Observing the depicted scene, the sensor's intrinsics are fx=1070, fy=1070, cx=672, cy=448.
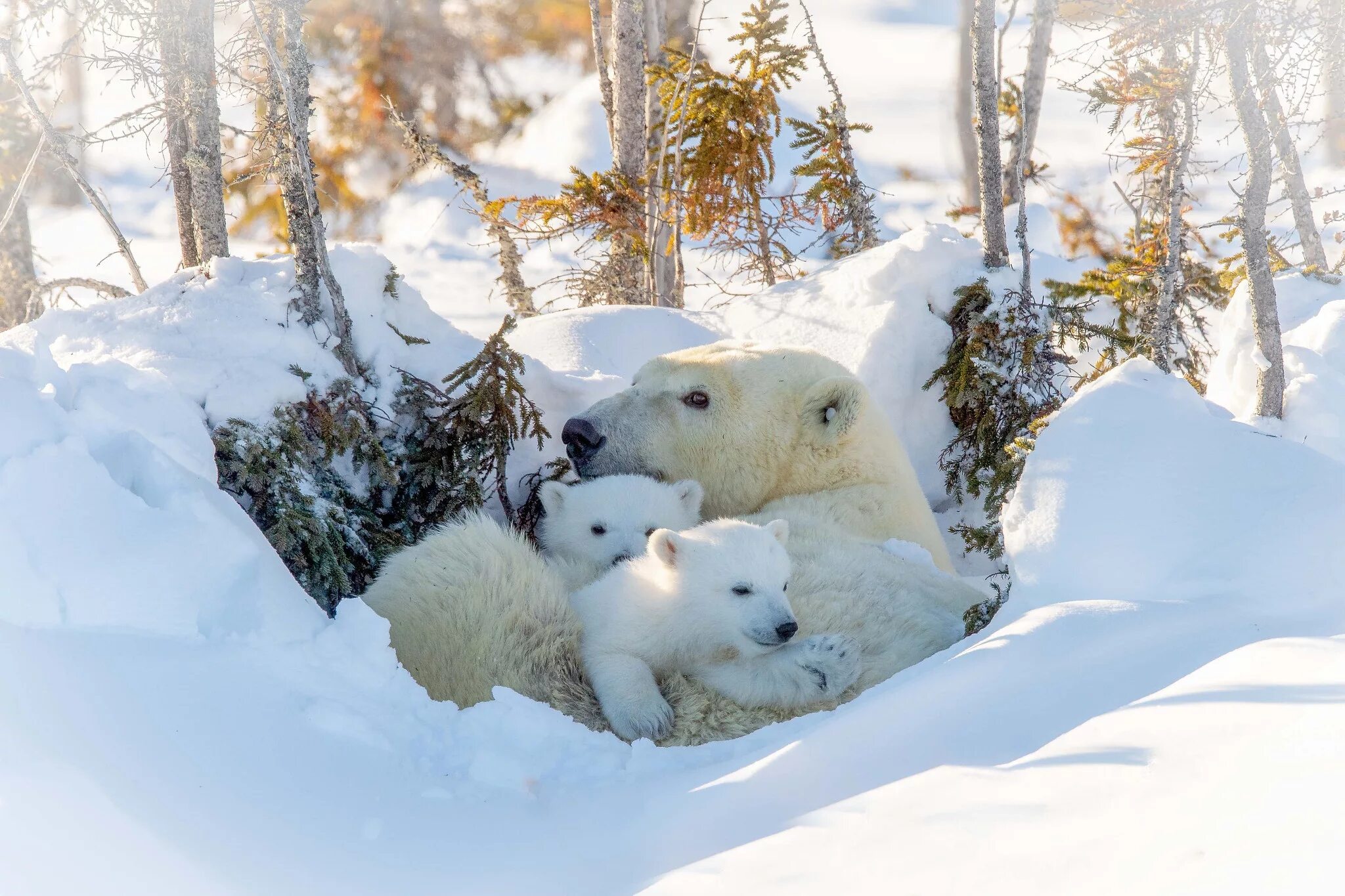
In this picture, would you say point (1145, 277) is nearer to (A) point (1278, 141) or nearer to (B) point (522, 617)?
(A) point (1278, 141)

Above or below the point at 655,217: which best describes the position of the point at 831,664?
below

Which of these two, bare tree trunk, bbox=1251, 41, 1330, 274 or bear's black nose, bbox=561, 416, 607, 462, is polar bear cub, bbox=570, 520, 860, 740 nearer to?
bear's black nose, bbox=561, 416, 607, 462

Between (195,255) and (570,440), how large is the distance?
222 centimetres

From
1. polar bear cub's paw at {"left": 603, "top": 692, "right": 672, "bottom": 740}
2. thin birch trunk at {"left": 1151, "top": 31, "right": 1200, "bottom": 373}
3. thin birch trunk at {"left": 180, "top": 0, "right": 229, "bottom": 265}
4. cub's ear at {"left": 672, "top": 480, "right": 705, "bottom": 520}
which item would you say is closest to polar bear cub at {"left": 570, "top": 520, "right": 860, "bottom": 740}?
polar bear cub's paw at {"left": 603, "top": 692, "right": 672, "bottom": 740}

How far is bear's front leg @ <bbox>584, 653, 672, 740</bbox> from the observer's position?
269 centimetres

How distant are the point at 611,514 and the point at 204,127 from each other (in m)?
2.44

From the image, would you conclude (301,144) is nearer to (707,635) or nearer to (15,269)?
(707,635)

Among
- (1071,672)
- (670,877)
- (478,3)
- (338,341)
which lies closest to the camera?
(670,877)

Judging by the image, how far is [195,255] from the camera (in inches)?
199

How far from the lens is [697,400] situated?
420cm

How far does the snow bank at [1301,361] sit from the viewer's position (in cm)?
418

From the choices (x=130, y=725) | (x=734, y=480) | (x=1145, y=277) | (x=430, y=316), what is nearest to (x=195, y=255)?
(x=430, y=316)

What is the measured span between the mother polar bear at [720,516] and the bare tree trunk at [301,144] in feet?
3.16

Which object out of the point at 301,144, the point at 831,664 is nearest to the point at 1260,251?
the point at 831,664
